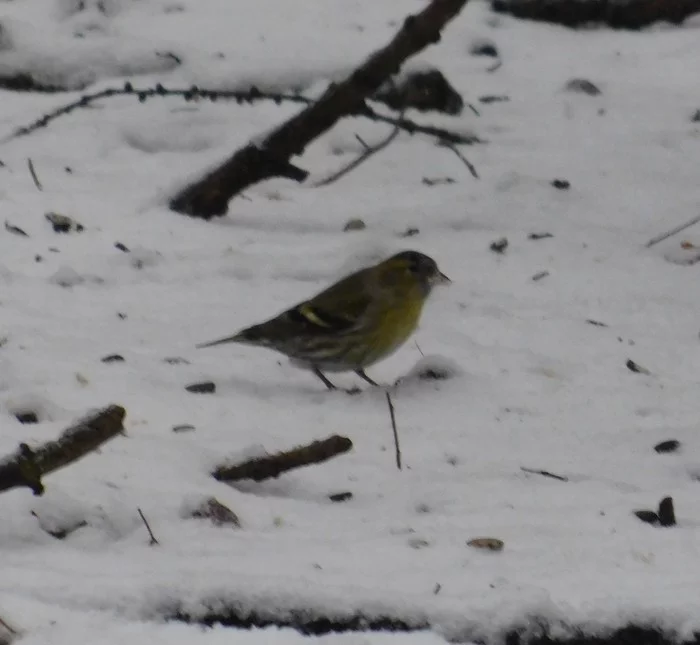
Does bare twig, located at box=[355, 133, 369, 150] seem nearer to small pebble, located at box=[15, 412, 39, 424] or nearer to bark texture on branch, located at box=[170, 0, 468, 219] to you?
bark texture on branch, located at box=[170, 0, 468, 219]

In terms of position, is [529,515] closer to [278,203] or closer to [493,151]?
[278,203]

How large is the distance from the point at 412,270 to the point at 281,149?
3.49 ft

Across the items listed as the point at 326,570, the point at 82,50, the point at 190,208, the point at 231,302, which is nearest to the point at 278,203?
the point at 190,208

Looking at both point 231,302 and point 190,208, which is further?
point 190,208

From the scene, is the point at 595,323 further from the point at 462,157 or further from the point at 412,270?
the point at 462,157

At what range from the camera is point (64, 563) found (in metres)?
2.71

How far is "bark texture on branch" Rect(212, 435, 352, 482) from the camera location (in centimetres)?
317

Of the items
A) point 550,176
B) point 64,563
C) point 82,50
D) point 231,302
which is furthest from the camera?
point 82,50

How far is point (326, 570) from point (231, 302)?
7.09 ft

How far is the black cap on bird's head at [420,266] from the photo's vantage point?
4605mm

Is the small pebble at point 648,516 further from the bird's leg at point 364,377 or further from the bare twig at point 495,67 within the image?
the bare twig at point 495,67

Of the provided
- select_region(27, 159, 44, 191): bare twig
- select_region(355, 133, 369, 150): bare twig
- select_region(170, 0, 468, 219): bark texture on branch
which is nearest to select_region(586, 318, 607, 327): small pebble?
select_region(170, 0, 468, 219): bark texture on branch

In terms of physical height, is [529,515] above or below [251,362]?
above

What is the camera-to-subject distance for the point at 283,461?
323 centimetres
